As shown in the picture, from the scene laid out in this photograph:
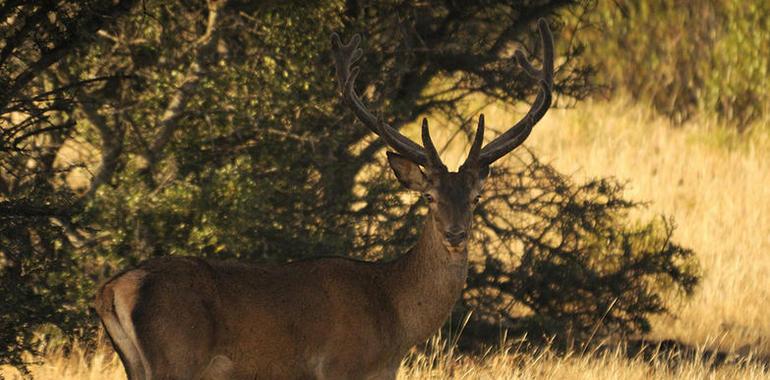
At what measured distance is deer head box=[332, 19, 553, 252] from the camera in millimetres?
7645

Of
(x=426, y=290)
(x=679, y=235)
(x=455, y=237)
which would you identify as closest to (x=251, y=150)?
(x=426, y=290)

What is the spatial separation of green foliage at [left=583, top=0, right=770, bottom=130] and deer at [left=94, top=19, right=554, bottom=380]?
15.0m

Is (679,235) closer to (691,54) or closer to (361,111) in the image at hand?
(691,54)

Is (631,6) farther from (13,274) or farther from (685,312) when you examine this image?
(13,274)

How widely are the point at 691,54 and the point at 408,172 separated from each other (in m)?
17.5

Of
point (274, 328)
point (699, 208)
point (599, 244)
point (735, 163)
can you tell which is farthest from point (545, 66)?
point (735, 163)

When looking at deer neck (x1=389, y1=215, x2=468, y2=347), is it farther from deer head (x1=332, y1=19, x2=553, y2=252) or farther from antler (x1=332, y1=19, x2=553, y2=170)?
antler (x1=332, y1=19, x2=553, y2=170)

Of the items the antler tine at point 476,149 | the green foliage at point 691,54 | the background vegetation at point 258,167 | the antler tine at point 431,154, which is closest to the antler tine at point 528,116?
the antler tine at point 476,149

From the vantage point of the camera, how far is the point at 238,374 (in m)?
7.30

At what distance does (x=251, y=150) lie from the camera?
1107 centimetres

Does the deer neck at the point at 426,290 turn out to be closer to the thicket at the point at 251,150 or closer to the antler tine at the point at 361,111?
the antler tine at the point at 361,111

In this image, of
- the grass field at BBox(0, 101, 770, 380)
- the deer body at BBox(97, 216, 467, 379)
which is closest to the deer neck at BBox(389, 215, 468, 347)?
the deer body at BBox(97, 216, 467, 379)

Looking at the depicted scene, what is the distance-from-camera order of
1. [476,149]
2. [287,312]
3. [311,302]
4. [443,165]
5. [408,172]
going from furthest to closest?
1. [408,172]
2. [443,165]
3. [476,149]
4. [311,302]
5. [287,312]

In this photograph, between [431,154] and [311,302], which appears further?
[431,154]
